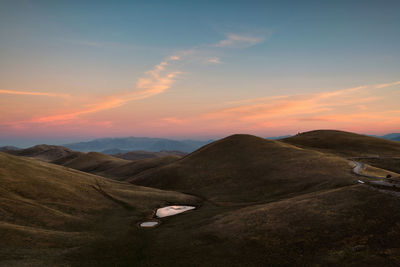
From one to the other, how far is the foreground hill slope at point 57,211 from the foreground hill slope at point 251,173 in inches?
665

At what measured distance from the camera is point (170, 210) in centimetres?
6938

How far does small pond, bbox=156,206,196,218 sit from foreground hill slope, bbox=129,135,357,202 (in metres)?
11.3

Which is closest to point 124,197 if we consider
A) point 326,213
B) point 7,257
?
point 7,257

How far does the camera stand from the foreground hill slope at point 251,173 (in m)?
71.7

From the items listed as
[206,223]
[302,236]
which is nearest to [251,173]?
[206,223]

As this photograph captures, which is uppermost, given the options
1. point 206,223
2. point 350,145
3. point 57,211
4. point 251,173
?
point 350,145

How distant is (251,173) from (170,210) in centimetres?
3881

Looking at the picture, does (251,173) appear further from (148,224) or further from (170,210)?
(148,224)

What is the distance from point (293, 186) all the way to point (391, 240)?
141ft

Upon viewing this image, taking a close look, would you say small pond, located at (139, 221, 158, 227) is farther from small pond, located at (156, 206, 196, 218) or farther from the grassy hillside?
small pond, located at (156, 206, 196, 218)

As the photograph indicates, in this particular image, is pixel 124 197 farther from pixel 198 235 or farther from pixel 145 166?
pixel 145 166

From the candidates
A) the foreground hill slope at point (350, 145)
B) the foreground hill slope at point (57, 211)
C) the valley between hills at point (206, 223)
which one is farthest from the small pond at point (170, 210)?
the foreground hill slope at point (350, 145)

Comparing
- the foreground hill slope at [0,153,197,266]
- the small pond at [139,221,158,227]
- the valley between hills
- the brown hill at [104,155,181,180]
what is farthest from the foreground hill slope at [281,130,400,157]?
the small pond at [139,221,158,227]

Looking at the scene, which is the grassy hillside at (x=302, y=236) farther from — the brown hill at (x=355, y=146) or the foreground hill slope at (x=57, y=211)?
the brown hill at (x=355, y=146)
